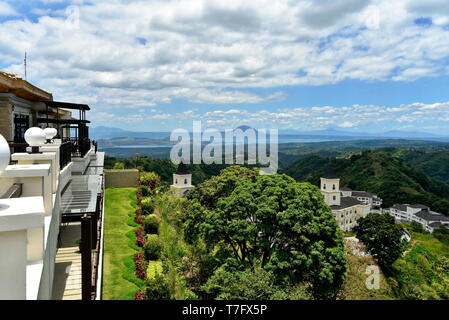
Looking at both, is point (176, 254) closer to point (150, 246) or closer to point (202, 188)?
point (150, 246)

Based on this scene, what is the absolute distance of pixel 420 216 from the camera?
202ft

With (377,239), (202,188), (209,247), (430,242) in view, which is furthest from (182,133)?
(430,242)

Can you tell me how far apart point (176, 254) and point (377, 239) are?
25337 millimetres

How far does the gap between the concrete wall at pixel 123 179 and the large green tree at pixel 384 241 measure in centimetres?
2496

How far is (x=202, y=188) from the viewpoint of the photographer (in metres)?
21.5

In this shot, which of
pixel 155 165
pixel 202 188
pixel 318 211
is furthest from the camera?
pixel 155 165

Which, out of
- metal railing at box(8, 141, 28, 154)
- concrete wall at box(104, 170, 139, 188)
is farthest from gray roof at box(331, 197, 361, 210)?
metal railing at box(8, 141, 28, 154)

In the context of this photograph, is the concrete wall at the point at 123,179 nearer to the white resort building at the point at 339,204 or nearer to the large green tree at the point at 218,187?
the large green tree at the point at 218,187

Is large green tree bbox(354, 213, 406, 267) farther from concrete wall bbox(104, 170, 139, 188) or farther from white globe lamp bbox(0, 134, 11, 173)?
white globe lamp bbox(0, 134, 11, 173)

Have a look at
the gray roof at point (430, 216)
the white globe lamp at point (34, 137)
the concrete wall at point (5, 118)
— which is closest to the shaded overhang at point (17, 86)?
the concrete wall at point (5, 118)

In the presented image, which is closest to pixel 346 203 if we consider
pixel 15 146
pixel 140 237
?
pixel 140 237

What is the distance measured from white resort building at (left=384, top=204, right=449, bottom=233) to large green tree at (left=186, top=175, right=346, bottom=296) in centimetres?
5338

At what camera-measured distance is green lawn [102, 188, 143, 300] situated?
31.4 ft
